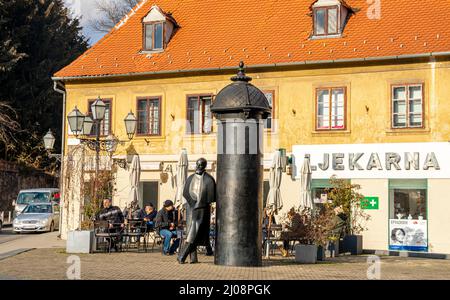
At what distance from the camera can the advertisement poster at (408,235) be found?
23.9 metres

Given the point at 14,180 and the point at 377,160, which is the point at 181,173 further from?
the point at 14,180

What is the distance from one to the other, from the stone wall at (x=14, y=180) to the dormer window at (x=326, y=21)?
2274 centimetres

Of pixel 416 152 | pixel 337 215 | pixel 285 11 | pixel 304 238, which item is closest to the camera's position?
pixel 304 238

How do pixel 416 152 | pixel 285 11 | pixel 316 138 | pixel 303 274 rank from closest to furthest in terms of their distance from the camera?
pixel 303 274, pixel 416 152, pixel 316 138, pixel 285 11

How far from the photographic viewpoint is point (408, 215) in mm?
24281

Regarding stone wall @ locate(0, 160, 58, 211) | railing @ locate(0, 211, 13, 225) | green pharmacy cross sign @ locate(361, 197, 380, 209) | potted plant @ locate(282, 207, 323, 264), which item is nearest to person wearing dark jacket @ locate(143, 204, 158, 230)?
potted plant @ locate(282, 207, 323, 264)

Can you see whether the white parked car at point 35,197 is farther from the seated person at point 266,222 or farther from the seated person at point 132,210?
the seated person at point 266,222

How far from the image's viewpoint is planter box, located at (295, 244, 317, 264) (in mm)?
17438

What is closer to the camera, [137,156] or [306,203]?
[306,203]

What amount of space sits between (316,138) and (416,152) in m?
3.58

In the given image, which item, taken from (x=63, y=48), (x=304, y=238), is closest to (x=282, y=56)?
(x=304, y=238)

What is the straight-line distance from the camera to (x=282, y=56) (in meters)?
26.2

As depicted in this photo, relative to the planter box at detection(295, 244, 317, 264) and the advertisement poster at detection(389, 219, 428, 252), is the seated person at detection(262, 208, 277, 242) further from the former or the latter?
the advertisement poster at detection(389, 219, 428, 252)
